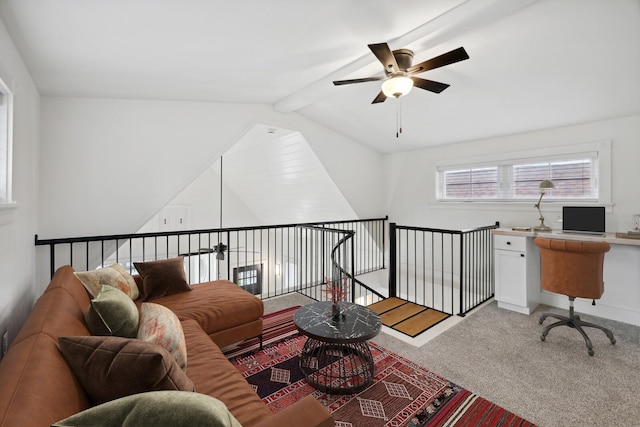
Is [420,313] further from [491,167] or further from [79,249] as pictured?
[79,249]

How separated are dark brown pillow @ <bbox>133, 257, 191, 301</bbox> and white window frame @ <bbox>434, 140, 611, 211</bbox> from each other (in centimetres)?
415

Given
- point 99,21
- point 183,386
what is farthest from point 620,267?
point 99,21

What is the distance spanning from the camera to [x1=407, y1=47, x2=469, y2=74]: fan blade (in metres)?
2.02

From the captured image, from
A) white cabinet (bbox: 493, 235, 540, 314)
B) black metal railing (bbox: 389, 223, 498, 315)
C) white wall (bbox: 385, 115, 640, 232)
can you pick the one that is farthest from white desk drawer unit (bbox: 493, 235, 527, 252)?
white wall (bbox: 385, 115, 640, 232)

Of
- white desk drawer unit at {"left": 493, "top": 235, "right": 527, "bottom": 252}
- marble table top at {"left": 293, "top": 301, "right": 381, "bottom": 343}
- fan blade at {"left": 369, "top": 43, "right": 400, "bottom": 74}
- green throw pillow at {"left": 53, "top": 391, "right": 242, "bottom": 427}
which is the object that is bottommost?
marble table top at {"left": 293, "top": 301, "right": 381, "bottom": 343}

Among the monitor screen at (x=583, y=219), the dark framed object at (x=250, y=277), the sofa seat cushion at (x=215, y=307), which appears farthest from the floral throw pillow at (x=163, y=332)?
the dark framed object at (x=250, y=277)

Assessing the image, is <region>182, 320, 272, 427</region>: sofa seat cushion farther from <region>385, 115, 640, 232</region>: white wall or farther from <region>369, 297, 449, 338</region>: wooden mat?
<region>385, 115, 640, 232</region>: white wall

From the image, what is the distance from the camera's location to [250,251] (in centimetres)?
811

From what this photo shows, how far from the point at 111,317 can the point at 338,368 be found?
5.35 feet

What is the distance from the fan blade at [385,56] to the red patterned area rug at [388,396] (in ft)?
7.83

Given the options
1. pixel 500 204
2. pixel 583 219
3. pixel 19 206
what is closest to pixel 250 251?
pixel 19 206

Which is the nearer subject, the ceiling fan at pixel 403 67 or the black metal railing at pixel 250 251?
the ceiling fan at pixel 403 67

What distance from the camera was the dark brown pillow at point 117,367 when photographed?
3.39 feet

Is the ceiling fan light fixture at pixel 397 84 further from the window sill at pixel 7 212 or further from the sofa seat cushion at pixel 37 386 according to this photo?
the window sill at pixel 7 212
